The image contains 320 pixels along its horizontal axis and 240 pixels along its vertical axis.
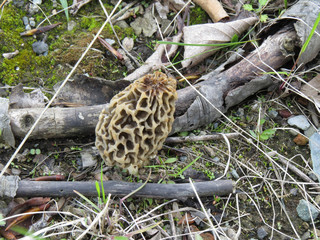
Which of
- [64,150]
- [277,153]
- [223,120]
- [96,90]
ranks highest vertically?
[96,90]

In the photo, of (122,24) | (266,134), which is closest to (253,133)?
(266,134)

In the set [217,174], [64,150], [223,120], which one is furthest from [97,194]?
[223,120]

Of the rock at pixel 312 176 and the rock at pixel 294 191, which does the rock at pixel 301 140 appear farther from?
the rock at pixel 294 191

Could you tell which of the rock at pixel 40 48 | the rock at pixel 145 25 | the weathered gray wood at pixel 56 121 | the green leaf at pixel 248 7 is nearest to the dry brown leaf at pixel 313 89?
the green leaf at pixel 248 7

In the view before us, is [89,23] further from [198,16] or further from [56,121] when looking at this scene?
[56,121]

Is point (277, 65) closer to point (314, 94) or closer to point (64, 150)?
point (314, 94)

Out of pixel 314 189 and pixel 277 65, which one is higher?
pixel 277 65

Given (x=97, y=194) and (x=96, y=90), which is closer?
(x=97, y=194)

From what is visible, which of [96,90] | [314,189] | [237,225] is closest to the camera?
[237,225]
